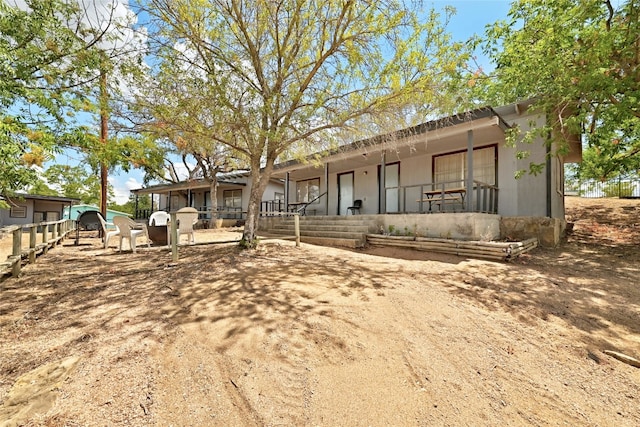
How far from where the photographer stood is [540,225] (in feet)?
24.4

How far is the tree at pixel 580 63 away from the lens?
19.1 feet

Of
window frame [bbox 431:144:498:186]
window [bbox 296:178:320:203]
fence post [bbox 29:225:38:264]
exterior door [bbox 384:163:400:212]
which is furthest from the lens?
window [bbox 296:178:320:203]

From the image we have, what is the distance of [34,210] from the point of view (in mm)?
18609

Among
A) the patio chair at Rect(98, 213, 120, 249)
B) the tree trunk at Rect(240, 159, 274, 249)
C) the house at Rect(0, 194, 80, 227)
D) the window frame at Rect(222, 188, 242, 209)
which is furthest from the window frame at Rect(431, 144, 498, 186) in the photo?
the house at Rect(0, 194, 80, 227)

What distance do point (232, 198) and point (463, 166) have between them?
16057 mm

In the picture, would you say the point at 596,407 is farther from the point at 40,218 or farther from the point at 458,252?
the point at 40,218

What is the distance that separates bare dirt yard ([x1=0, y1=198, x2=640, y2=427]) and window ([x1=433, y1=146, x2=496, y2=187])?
500cm

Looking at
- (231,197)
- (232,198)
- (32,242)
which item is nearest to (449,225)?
(32,242)

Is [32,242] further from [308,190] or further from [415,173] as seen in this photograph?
[415,173]

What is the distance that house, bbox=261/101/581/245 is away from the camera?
289 inches

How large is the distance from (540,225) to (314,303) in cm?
721

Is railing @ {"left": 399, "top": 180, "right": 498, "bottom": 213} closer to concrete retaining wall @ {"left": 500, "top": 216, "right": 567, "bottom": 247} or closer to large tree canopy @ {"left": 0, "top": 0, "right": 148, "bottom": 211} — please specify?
concrete retaining wall @ {"left": 500, "top": 216, "right": 567, "bottom": 247}

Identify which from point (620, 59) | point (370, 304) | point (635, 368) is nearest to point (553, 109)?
point (620, 59)

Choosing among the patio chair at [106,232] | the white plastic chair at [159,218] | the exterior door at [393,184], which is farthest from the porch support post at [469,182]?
the white plastic chair at [159,218]
